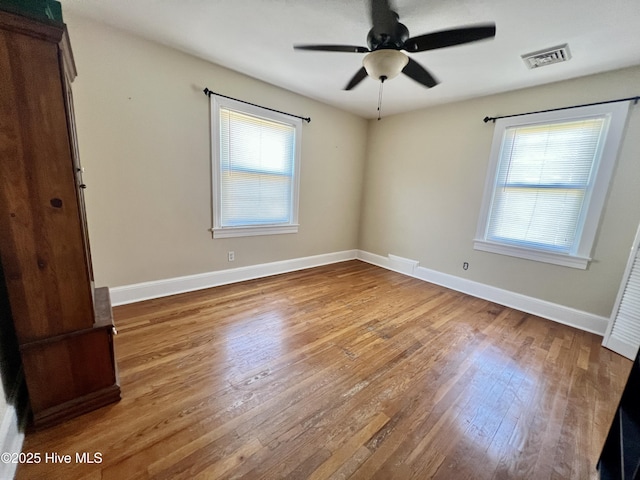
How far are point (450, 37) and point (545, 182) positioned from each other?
7.21 feet

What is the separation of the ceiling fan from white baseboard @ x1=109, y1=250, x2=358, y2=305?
8.61ft

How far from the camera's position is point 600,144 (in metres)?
2.49

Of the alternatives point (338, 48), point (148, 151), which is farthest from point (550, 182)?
point (148, 151)

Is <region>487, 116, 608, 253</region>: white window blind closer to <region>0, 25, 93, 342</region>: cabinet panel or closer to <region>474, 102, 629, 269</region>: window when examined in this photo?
<region>474, 102, 629, 269</region>: window

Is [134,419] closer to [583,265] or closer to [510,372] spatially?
[510,372]

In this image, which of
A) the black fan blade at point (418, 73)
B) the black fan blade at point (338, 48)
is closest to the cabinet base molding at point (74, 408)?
the black fan blade at point (338, 48)

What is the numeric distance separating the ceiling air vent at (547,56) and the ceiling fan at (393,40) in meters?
1.12

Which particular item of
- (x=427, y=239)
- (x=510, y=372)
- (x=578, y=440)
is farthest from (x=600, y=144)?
(x=578, y=440)

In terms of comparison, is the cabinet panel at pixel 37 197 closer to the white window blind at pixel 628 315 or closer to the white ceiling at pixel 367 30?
the white ceiling at pixel 367 30

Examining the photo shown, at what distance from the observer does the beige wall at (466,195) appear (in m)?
2.43

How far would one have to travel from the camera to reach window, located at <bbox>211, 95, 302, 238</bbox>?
3002 millimetres

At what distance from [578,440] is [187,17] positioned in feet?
12.8

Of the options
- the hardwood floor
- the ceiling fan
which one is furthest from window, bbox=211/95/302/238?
the ceiling fan

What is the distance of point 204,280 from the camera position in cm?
314
